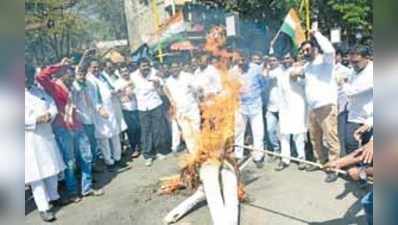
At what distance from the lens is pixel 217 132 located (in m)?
1.87

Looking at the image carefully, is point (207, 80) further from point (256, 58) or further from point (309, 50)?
point (309, 50)

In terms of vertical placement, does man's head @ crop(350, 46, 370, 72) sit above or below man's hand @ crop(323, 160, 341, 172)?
above

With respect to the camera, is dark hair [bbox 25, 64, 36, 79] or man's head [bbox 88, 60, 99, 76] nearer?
dark hair [bbox 25, 64, 36, 79]

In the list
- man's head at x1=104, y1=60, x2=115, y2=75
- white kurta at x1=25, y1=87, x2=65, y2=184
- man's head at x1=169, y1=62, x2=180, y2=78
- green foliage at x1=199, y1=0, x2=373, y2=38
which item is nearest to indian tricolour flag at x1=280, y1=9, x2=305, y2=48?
green foliage at x1=199, y1=0, x2=373, y2=38

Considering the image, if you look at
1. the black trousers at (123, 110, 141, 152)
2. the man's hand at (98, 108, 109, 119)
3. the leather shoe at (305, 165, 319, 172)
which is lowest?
the leather shoe at (305, 165, 319, 172)

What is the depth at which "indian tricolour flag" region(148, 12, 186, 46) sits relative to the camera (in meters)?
1.78

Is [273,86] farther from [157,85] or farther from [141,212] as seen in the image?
[141,212]

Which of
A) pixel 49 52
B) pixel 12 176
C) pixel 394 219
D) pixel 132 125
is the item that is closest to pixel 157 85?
pixel 132 125

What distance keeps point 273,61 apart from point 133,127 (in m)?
0.54

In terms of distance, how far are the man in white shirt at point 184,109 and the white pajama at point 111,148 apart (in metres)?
0.19

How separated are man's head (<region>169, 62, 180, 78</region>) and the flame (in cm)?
13

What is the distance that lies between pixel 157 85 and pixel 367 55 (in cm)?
70

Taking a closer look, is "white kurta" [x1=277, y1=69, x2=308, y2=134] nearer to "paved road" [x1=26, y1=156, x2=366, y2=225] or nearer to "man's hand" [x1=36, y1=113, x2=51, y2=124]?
"paved road" [x1=26, y1=156, x2=366, y2=225]

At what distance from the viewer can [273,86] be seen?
1897mm
